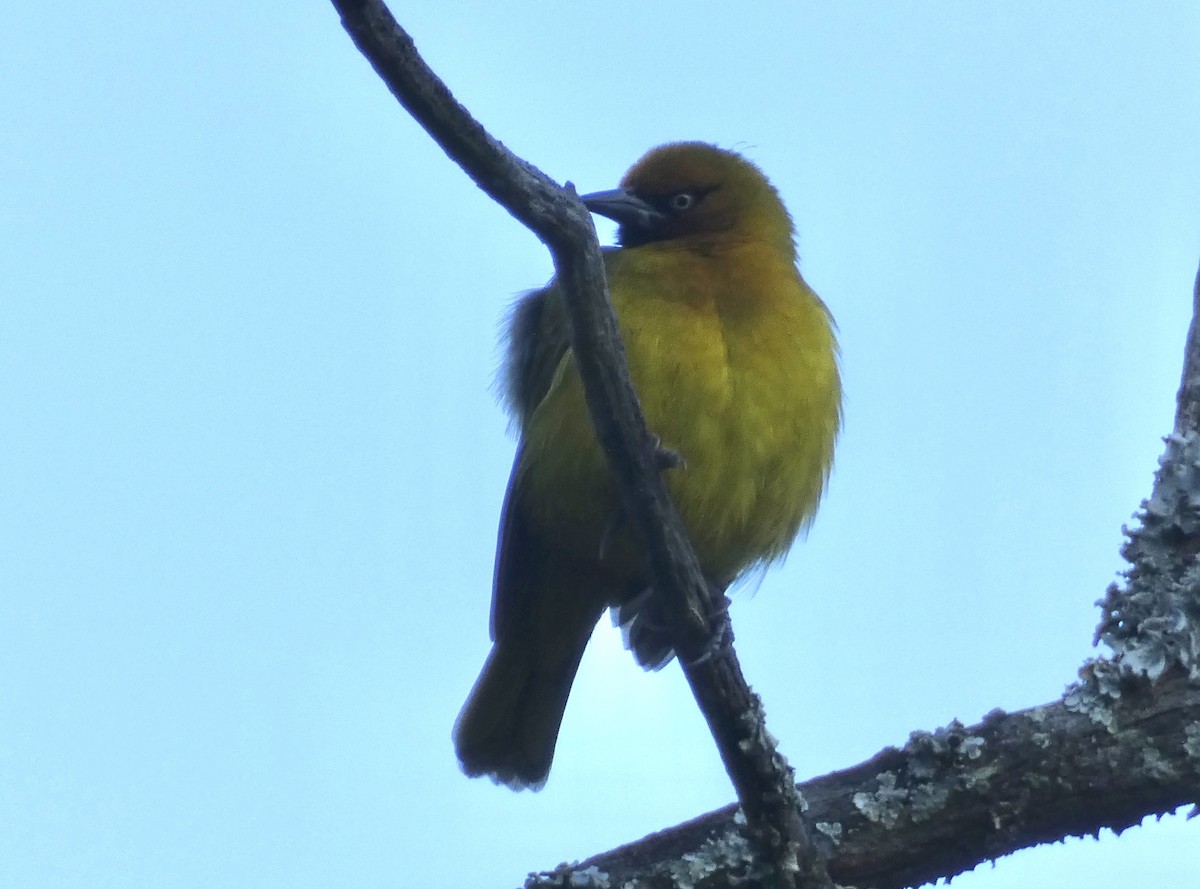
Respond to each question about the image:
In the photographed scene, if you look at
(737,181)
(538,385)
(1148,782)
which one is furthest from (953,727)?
(737,181)

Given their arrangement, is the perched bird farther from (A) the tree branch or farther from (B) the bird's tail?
(A) the tree branch

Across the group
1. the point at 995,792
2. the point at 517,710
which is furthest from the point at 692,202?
the point at 995,792

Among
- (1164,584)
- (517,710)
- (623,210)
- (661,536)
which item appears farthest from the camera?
(623,210)

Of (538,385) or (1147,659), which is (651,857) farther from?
(538,385)

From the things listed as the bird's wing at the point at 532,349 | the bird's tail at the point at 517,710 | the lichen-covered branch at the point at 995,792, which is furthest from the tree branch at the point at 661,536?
the bird's tail at the point at 517,710

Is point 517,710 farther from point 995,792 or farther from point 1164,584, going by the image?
point 1164,584

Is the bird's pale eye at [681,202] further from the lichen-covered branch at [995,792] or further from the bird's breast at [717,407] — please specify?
the lichen-covered branch at [995,792]

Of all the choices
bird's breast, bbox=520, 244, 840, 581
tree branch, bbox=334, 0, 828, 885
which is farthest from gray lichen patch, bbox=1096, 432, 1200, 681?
bird's breast, bbox=520, 244, 840, 581

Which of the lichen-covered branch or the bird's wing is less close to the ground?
the bird's wing
